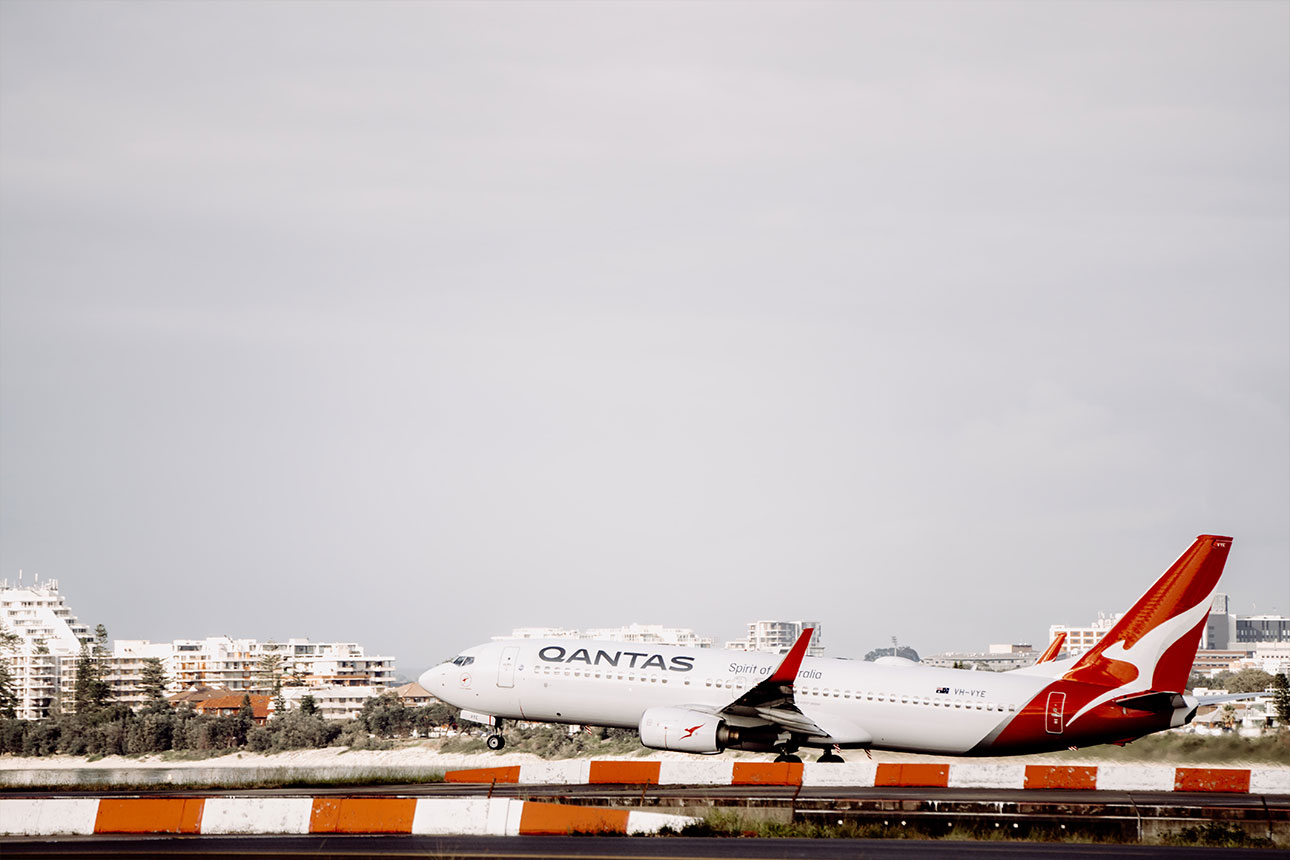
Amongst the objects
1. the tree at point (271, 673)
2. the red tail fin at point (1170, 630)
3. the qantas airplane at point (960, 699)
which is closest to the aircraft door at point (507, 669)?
the qantas airplane at point (960, 699)

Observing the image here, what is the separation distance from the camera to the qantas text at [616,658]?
141 ft

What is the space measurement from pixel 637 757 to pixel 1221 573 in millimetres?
22019

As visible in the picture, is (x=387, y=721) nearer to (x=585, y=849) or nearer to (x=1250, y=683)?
(x=585, y=849)

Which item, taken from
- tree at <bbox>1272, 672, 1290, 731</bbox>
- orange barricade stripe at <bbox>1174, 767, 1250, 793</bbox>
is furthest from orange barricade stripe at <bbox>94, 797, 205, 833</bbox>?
tree at <bbox>1272, 672, 1290, 731</bbox>

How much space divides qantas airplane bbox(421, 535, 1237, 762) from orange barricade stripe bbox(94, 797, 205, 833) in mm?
15793

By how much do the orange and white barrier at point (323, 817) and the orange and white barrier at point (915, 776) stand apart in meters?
5.87

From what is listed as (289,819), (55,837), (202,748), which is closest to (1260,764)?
(289,819)

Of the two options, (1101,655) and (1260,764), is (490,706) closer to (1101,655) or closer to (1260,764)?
(1101,655)

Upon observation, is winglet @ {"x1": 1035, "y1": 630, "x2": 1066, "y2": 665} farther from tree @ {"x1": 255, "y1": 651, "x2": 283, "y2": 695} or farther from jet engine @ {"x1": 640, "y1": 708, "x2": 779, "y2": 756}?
tree @ {"x1": 255, "y1": 651, "x2": 283, "y2": 695}

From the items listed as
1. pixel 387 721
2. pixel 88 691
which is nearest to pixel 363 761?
pixel 387 721

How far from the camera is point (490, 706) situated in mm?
46125

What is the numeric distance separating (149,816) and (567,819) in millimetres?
8507

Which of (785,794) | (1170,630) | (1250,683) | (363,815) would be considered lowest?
(363,815)

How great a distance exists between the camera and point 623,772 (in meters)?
33.8
